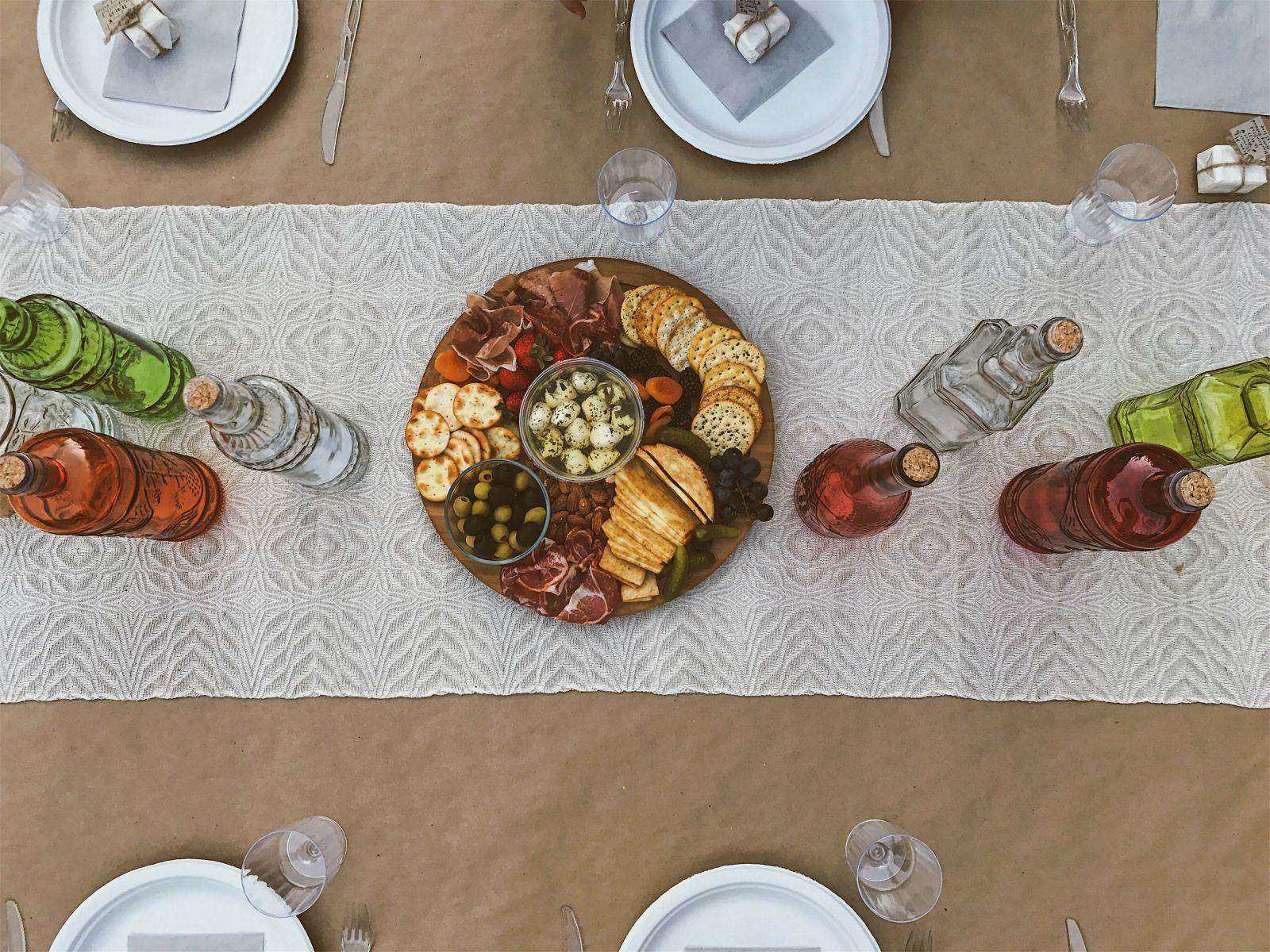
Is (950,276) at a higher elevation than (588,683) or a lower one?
higher

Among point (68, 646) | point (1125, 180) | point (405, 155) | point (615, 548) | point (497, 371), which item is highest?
point (1125, 180)

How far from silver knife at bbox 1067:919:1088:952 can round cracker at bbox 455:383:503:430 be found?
3.70 ft

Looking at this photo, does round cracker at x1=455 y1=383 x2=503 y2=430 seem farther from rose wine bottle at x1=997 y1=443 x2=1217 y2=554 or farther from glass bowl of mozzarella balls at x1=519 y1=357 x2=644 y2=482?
rose wine bottle at x1=997 y1=443 x2=1217 y2=554

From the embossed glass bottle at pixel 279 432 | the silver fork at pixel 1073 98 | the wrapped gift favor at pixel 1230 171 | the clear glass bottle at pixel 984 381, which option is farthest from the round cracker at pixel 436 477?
the wrapped gift favor at pixel 1230 171

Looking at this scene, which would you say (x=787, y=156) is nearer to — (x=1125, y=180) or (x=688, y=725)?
(x=1125, y=180)

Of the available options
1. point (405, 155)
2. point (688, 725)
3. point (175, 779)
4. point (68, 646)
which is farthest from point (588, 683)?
point (405, 155)

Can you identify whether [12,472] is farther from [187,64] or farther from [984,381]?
[984,381]

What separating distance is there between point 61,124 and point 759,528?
135 cm

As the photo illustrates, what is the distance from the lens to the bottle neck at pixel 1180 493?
0.78 meters

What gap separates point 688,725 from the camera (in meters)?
1.08

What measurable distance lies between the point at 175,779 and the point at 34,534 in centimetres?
44

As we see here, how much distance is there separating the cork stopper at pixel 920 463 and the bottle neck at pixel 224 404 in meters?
0.77

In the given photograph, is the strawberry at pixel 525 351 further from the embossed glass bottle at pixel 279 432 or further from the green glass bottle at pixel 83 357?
the green glass bottle at pixel 83 357

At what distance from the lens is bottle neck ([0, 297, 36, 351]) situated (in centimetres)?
86
